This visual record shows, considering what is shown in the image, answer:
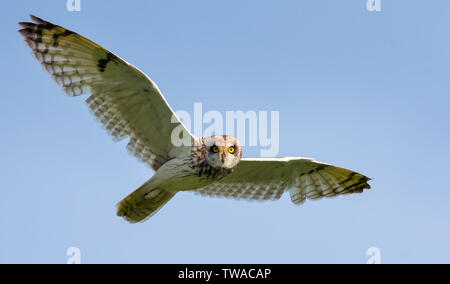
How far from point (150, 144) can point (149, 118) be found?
41 centimetres

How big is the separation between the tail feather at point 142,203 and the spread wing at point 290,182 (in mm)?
1095

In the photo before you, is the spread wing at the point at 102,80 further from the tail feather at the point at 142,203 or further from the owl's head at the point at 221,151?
the tail feather at the point at 142,203

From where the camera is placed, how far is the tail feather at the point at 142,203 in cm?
762

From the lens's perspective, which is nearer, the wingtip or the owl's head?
the owl's head

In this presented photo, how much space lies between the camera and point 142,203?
25.3ft

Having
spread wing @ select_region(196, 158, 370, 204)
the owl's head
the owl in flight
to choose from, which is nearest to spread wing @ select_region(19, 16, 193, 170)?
the owl in flight

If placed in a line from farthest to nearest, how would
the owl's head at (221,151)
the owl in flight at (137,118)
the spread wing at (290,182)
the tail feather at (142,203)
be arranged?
the spread wing at (290,182) < the tail feather at (142,203) < the owl in flight at (137,118) < the owl's head at (221,151)

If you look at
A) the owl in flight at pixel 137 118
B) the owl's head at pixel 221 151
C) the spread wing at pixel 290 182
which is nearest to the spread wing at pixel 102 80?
the owl in flight at pixel 137 118

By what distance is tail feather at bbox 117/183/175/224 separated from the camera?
25.0 ft

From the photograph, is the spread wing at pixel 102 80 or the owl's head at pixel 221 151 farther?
the spread wing at pixel 102 80

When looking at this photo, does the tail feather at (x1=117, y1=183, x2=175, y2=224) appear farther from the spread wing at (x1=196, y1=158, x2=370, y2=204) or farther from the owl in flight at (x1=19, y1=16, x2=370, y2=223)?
the spread wing at (x1=196, y1=158, x2=370, y2=204)
